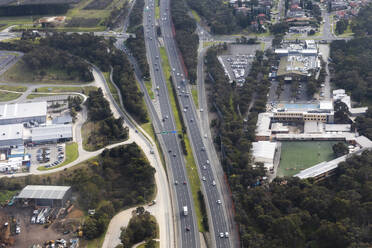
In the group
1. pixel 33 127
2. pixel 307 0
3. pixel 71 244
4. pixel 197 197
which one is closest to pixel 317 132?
pixel 197 197

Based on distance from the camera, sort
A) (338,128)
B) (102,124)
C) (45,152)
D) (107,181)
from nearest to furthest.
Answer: (107,181), (45,152), (338,128), (102,124)

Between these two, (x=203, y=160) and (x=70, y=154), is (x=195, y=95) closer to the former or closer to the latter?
(x=203, y=160)

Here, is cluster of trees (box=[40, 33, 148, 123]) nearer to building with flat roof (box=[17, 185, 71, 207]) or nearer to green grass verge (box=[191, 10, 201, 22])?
building with flat roof (box=[17, 185, 71, 207])

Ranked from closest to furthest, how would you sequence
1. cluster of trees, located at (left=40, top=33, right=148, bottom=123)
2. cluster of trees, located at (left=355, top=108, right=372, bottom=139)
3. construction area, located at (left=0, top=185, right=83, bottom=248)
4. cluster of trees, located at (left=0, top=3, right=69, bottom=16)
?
1. construction area, located at (left=0, top=185, right=83, bottom=248)
2. cluster of trees, located at (left=355, top=108, right=372, bottom=139)
3. cluster of trees, located at (left=40, top=33, right=148, bottom=123)
4. cluster of trees, located at (left=0, top=3, right=69, bottom=16)

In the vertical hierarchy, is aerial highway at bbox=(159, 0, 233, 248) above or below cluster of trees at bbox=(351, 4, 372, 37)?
below

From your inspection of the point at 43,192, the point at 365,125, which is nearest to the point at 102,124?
the point at 43,192

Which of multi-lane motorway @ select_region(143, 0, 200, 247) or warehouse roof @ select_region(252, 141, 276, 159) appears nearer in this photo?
multi-lane motorway @ select_region(143, 0, 200, 247)

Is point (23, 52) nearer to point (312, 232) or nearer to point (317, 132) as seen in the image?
point (317, 132)

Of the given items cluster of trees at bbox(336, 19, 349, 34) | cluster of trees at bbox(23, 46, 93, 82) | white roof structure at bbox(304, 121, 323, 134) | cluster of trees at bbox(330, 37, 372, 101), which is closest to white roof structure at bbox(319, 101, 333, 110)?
white roof structure at bbox(304, 121, 323, 134)
